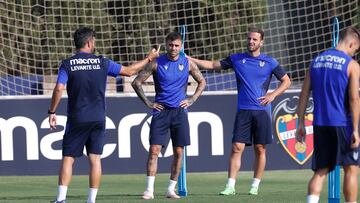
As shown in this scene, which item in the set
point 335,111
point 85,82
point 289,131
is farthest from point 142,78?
point 289,131

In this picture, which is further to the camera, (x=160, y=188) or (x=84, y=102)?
(x=160, y=188)

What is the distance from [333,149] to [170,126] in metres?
3.66

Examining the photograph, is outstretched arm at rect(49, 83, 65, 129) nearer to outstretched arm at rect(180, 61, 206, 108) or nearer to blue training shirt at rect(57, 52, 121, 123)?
blue training shirt at rect(57, 52, 121, 123)

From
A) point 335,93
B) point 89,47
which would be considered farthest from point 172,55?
point 335,93

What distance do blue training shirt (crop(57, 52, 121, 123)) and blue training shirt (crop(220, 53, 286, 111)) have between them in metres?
2.38

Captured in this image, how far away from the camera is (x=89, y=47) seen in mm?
11812

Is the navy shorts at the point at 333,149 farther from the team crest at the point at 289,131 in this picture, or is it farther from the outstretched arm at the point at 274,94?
the team crest at the point at 289,131

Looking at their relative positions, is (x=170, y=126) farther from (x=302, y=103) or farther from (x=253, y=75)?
(x=302, y=103)

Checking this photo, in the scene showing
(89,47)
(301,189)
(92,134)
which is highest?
(89,47)

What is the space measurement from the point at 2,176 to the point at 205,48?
17.6ft

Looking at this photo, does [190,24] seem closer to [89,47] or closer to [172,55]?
[172,55]

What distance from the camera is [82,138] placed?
1184cm

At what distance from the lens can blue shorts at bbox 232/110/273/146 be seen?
13.8m

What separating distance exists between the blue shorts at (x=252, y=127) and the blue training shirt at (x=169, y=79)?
886mm
